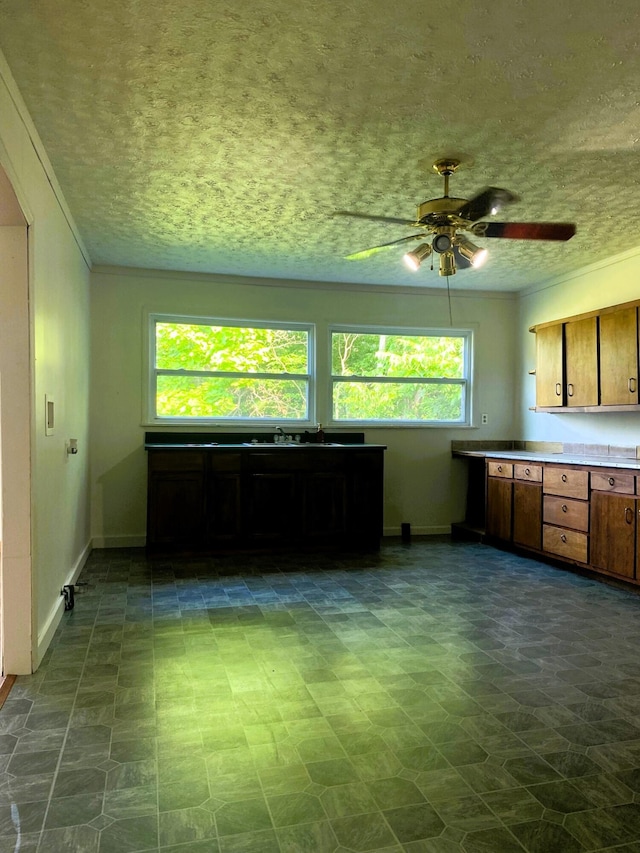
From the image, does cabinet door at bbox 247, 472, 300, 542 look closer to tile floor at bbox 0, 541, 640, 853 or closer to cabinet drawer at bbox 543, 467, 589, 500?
tile floor at bbox 0, 541, 640, 853

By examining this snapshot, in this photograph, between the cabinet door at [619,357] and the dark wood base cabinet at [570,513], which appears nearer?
the dark wood base cabinet at [570,513]

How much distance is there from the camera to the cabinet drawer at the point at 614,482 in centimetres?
401

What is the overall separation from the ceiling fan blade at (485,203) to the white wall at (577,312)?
2.39 meters

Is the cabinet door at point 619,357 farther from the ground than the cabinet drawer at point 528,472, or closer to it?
farther from the ground

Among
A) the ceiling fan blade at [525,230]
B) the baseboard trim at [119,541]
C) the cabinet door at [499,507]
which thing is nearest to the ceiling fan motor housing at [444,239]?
the ceiling fan blade at [525,230]

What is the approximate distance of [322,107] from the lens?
103 inches

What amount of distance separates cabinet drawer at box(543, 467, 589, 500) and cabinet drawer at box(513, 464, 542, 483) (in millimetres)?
75

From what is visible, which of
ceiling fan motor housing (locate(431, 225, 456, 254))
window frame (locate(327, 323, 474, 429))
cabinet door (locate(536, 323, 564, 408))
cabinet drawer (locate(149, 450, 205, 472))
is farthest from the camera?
window frame (locate(327, 323, 474, 429))

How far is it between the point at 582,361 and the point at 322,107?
330cm

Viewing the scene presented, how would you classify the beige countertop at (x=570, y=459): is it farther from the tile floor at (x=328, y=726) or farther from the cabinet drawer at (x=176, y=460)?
the cabinet drawer at (x=176, y=460)

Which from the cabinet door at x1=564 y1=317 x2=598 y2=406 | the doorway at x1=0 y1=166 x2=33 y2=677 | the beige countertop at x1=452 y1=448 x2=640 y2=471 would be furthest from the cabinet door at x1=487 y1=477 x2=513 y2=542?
the doorway at x1=0 y1=166 x2=33 y2=677

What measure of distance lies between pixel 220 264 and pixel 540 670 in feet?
13.5

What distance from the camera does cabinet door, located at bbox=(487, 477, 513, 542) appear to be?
5.30 meters

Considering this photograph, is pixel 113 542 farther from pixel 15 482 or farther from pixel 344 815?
pixel 344 815
